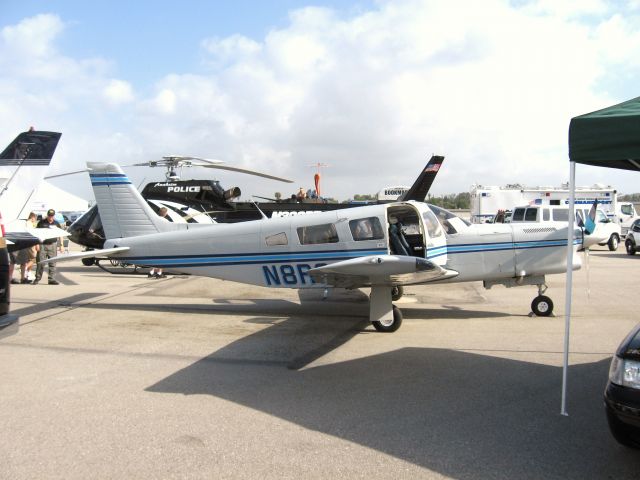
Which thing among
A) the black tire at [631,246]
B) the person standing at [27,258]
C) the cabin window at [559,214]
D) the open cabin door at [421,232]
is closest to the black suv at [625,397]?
the open cabin door at [421,232]

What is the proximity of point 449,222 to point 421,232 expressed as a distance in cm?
49

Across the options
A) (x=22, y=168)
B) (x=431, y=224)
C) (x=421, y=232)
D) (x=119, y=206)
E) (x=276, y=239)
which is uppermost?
(x=22, y=168)

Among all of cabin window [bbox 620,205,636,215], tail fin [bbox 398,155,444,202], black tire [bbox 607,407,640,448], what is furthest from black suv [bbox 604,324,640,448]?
cabin window [bbox 620,205,636,215]

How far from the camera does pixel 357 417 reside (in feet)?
13.0

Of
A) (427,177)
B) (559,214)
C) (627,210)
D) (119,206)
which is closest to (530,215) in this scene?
(559,214)

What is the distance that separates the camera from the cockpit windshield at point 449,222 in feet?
24.6

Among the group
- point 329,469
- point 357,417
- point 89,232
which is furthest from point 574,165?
point 89,232

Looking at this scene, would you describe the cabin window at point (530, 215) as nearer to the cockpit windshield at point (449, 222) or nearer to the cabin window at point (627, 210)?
the cabin window at point (627, 210)

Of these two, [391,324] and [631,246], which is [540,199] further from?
[391,324]

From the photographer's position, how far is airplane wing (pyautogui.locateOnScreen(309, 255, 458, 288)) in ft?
17.6

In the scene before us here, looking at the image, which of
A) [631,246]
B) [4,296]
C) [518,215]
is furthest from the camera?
[518,215]

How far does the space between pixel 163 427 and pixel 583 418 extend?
11.2ft

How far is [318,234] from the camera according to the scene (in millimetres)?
7480

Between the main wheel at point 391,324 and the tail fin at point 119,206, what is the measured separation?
500 cm
